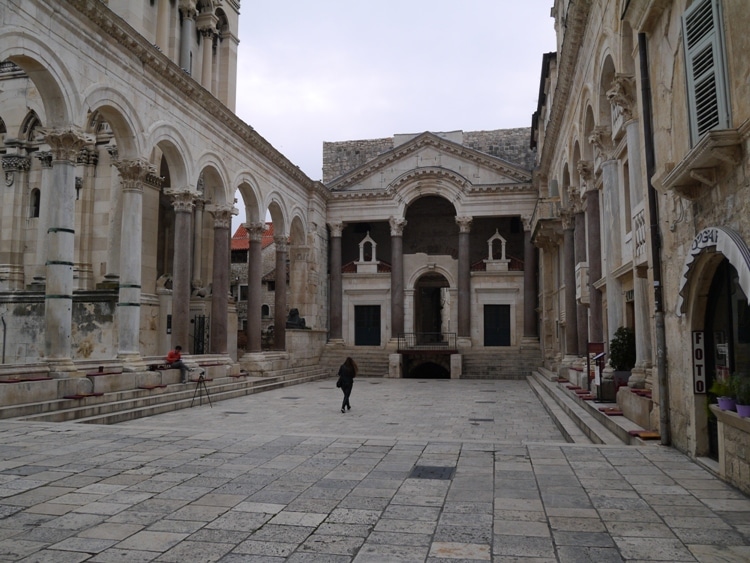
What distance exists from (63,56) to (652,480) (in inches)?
582

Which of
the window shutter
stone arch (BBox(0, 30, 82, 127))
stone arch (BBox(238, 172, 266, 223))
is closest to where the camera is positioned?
the window shutter

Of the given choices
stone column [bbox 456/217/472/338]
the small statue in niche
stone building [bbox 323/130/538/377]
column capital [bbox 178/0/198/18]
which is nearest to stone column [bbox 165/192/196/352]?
the small statue in niche

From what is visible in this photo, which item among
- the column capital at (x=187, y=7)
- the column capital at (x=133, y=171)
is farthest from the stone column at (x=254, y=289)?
the column capital at (x=187, y=7)

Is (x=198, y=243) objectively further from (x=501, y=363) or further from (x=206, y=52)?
(x=501, y=363)

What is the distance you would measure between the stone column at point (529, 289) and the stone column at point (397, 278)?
20.6ft

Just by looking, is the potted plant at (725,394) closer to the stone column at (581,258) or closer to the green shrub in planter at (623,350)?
the green shrub in planter at (623,350)

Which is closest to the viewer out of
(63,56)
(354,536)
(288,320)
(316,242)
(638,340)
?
(354,536)

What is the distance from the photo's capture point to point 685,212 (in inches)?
306

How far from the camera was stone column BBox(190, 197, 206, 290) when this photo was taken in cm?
2584

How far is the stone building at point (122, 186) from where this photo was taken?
47.5 ft

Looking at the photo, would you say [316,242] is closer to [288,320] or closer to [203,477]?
[288,320]

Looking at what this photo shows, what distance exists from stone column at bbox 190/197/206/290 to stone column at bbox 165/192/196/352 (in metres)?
5.46

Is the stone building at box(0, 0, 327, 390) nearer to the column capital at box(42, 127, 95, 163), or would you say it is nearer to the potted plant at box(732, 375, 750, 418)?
the column capital at box(42, 127, 95, 163)

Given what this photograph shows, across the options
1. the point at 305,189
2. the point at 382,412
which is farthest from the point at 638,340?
the point at 305,189
